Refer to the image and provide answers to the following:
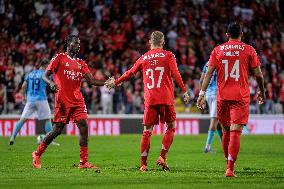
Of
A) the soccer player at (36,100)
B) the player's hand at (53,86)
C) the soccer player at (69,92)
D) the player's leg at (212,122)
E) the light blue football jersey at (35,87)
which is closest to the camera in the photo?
the player's hand at (53,86)

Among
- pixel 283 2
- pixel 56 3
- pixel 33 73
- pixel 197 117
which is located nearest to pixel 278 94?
pixel 197 117

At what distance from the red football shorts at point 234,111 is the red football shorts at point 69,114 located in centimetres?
282

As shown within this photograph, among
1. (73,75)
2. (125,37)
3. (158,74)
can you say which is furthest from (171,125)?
(125,37)

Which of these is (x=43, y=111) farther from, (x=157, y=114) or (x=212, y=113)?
(x=157, y=114)

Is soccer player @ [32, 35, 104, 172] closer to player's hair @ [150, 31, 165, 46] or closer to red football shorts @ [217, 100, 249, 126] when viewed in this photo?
player's hair @ [150, 31, 165, 46]

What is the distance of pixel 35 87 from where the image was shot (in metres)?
22.5

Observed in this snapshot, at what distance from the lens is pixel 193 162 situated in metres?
16.0

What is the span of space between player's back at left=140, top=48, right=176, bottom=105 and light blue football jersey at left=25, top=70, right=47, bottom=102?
362 inches

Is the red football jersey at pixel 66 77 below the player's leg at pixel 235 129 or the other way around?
the other way around

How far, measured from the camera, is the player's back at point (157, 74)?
13602mm

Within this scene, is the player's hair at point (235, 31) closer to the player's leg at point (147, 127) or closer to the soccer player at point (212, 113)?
the player's leg at point (147, 127)

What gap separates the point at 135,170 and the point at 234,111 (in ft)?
7.70

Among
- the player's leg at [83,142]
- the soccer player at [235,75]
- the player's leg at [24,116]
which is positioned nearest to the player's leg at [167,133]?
the player's leg at [83,142]

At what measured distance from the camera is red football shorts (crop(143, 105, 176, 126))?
540 inches
